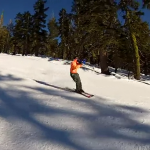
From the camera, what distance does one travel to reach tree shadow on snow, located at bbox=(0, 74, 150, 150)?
15.8 feet

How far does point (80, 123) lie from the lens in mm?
5910

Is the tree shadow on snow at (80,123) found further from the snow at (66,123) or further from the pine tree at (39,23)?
the pine tree at (39,23)

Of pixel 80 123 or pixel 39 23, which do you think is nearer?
pixel 80 123

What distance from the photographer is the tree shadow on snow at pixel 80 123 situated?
4828 mm

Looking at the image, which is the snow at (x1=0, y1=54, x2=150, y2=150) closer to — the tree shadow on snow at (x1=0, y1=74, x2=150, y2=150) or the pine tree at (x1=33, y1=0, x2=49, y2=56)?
the tree shadow on snow at (x1=0, y1=74, x2=150, y2=150)

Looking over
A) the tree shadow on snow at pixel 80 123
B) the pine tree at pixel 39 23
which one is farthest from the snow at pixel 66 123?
the pine tree at pixel 39 23

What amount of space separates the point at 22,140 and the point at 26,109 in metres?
2.13

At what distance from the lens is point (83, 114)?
21.9 ft

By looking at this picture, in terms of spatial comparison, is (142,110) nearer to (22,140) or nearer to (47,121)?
(47,121)

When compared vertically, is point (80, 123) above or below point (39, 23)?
below

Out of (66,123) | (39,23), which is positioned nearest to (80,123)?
(66,123)

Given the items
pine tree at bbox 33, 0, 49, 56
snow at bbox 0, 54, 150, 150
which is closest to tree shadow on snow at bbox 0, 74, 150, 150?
snow at bbox 0, 54, 150, 150

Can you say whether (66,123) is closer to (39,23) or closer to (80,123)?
(80,123)

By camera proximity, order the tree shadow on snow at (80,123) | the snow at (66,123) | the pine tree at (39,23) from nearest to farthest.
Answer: the snow at (66,123) → the tree shadow on snow at (80,123) → the pine tree at (39,23)
